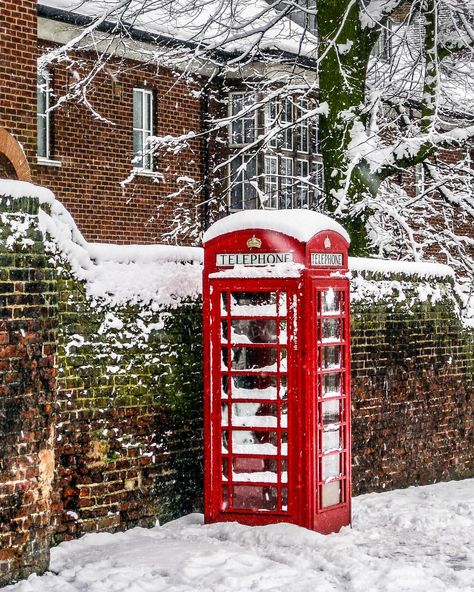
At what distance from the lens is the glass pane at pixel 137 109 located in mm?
18500

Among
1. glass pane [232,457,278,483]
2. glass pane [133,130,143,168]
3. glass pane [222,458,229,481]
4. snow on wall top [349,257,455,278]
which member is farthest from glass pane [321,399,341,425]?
glass pane [133,130,143,168]

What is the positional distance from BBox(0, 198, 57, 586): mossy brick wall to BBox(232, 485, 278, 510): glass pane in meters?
1.68

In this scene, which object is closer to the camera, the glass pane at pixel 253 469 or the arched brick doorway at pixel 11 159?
the glass pane at pixel 253 469

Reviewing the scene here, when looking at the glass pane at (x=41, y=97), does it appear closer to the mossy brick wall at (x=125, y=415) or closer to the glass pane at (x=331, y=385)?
the mossy brick wall at (x=125, y=415)

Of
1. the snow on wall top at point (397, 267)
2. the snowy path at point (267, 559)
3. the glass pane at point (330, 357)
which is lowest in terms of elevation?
the snowy path at point (267, 559)

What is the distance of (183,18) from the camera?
19.7 m

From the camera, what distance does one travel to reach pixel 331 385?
26.7 feet

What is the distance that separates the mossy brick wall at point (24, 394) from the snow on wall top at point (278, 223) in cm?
161

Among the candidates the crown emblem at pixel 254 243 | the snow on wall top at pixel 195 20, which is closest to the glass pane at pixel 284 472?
the crown emblem at pixel 254 243

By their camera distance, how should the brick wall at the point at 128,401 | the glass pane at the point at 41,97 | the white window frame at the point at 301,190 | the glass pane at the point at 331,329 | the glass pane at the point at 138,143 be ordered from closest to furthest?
the brick wall at the point at 128,401
the glass pane at the point at 331,329
the glass pane at the point at 41,97
the glass pane at the point at 138,143
the white window frame at the point at 301,190

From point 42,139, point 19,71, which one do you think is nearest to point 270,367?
point 19,71

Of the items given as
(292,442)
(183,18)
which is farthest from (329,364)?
(183,18)

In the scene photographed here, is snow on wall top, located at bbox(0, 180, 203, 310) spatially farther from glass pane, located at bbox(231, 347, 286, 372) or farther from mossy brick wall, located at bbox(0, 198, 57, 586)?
glass pane, located at bbox(231, 347, 286, 372)

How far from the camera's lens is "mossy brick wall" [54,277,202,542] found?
750cm
